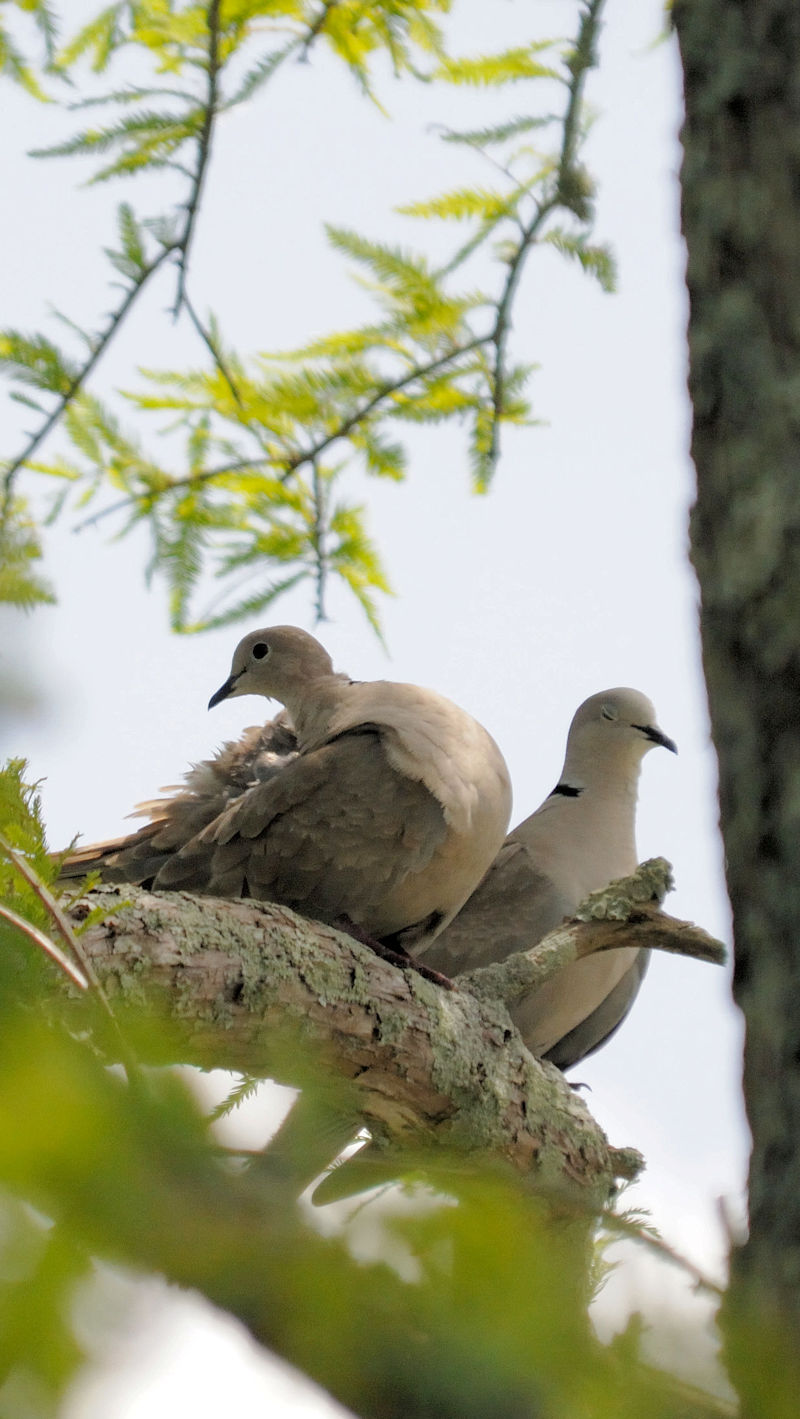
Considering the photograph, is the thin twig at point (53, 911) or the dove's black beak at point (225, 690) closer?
the thin twig at point (53, 911)

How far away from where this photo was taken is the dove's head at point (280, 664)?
454 centimetres

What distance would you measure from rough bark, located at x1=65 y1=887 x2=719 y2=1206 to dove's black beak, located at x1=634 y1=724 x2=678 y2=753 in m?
1.55

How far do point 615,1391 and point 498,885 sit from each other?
3992mm

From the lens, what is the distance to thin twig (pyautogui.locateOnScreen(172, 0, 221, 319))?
2.55 metres

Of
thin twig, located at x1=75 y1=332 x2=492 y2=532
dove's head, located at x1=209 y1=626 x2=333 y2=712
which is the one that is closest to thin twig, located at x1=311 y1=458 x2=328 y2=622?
thin twig, located at x1=75 y1=332 x2=492 y2=532

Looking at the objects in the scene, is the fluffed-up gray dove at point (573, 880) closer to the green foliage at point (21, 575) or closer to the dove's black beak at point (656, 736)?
the dove's black beak at point (656, 736)

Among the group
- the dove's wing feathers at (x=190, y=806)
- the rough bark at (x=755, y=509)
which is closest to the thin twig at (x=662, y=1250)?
the rough bark at (x=755, y=509)

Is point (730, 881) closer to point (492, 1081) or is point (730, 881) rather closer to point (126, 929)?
point (126, 929)

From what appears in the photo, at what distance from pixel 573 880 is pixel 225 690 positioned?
133cm

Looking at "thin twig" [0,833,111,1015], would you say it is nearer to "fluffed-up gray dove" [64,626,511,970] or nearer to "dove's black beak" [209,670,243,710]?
"fluffed-up gray dove" [64,626,511,970]

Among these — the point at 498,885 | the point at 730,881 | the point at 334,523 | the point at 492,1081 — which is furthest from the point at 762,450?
the point at 498,885

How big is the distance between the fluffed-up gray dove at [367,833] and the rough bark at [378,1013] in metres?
0.36

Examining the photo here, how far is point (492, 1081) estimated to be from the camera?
3.11 metres

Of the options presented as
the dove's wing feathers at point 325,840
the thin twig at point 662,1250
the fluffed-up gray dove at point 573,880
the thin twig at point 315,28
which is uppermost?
the thin twig at point 315,28
